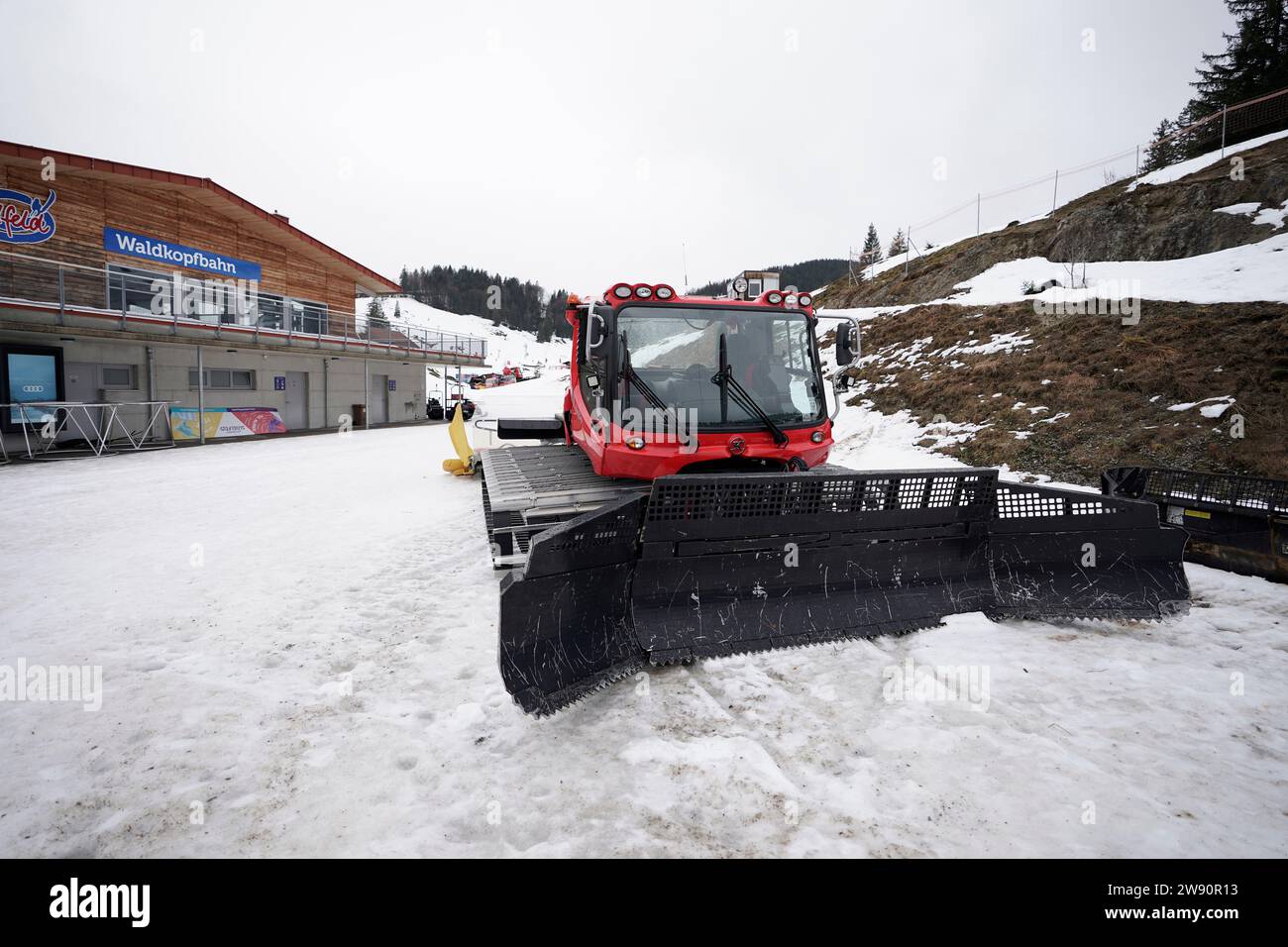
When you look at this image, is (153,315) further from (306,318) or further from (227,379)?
(306,318)

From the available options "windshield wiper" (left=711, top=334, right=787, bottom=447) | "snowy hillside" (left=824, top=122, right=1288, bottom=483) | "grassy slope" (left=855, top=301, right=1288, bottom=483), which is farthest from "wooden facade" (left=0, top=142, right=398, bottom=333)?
"grassy slope" (left=855, top=301, right=1288, bottom=483)

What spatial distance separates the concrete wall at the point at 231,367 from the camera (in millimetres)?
15422

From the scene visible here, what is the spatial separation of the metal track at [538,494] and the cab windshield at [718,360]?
2.65 ft

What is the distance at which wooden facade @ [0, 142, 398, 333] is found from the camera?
14.6 m

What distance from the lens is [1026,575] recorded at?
14.3 feet

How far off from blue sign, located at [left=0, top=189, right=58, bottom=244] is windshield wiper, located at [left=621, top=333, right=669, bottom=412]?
19.0 meters

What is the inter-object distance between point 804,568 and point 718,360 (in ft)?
6.37

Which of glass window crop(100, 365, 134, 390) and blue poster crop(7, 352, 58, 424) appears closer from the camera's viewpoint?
blue poster crop(7, 352, 58, 424)

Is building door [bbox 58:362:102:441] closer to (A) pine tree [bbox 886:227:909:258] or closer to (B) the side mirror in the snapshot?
(B) the side mirror

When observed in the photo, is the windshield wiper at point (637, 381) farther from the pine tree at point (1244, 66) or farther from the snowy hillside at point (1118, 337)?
the pine tree at point (1244, 66)

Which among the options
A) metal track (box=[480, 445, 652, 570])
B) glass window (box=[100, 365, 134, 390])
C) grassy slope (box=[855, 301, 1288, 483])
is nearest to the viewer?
metal track (box=[480, 445, 652, 570])

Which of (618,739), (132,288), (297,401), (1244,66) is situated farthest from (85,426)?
(1244,66)

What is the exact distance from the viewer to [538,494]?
4648 mm
